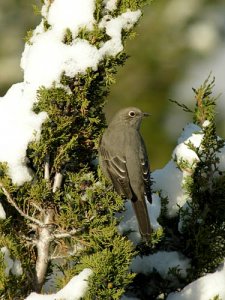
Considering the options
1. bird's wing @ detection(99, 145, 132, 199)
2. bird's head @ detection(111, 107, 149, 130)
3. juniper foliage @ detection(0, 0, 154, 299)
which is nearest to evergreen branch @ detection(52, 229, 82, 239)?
juniper foliage @ detection(0, 0, 154, 299)

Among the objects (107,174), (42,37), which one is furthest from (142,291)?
(42,37)

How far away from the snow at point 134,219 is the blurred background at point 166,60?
1045 millimetres

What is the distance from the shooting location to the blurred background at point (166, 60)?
9.34 metres

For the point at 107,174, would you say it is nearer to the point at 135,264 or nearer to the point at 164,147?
the point at 135,264

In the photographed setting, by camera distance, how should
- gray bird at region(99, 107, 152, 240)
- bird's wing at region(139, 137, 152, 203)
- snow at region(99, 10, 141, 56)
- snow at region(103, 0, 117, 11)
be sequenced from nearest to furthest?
snow at region(99, 10, 141, 56) < snow at region(103, 0, 117, 11) < gray bird at region(99, 107, 152, 240) < bird's wing at region(139, 137, 152, 203)

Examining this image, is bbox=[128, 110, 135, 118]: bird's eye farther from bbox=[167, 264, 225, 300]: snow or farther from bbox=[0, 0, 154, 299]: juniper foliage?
bbox=[167, 264, 225, 300]: snow

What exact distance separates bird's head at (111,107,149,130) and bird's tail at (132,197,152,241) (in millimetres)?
1084

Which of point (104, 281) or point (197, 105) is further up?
point (197, 105)

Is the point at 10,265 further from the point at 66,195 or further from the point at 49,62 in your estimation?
the point at 49,62

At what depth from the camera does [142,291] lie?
8258 mm

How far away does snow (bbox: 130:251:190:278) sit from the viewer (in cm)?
821

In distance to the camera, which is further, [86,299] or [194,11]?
[194,11]

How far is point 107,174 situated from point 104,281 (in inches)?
55.9

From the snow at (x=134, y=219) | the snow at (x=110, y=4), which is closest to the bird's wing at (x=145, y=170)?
the snow at (x=134, y=219)
